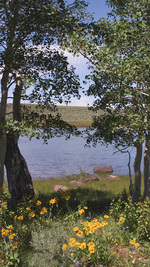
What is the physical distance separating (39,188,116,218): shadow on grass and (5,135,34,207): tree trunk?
4.60ft

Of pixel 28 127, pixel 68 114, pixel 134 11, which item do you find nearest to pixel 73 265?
pixel 28 127

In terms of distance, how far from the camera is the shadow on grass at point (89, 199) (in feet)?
37.4

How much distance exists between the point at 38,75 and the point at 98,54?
223 centimetres

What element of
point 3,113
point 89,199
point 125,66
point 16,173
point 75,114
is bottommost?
point 89,199

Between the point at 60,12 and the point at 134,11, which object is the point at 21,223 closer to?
the point at 60,12

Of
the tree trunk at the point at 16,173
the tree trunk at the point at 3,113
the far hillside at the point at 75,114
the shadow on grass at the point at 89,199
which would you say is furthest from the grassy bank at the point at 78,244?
the far hillside at the point at 75,114

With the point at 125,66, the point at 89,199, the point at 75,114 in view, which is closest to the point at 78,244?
the point at 125,66

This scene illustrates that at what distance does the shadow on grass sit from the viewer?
449 inches

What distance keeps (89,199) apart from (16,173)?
4.46 metres

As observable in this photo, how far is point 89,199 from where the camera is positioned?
1395cm

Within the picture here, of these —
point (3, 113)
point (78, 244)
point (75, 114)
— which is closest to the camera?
point (78, 244)

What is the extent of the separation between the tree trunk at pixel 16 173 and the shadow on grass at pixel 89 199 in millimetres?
1402

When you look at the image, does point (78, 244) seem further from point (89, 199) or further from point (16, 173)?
point (89, 199)

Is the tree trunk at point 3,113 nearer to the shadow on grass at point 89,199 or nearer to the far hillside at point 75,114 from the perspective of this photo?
the shadow on grass at point 89,199
